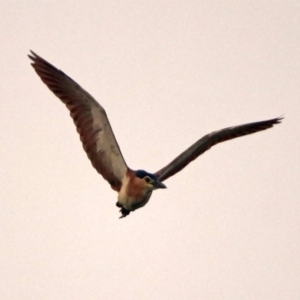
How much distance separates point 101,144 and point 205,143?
235cm

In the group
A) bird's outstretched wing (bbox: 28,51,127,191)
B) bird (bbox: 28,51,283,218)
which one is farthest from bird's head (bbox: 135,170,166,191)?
bird's outstretched wing (bbox: 28,51,127,191)

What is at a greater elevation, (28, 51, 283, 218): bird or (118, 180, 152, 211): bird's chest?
(28, 51, 283, 218): bird

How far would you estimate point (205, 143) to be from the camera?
62.0 ft

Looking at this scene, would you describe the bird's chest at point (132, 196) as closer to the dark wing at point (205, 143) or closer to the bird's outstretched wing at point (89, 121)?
the bird's outstretched wing at point (89, 121)

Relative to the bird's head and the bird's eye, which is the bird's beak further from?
the bird's eye

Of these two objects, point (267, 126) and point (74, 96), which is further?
point (267, 126)

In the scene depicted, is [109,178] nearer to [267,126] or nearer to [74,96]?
[74,96]

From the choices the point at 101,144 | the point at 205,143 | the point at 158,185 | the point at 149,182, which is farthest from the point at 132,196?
the point at 205,143

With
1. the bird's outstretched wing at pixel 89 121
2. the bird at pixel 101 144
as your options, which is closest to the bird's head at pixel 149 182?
the bird at pixel 101 144

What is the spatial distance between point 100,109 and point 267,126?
4060 mm

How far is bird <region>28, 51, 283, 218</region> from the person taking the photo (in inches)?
693

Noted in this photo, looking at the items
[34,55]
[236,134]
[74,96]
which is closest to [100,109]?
[74,96]

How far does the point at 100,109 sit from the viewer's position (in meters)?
17.6

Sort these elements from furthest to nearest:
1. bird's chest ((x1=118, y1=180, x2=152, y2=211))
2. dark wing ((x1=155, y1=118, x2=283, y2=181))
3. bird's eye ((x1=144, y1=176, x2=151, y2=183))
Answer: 1. dark wing ((x1=155, y1=118, x2=283, y2=181))
2. bird's chest ((x1=118, y1=180, x2=152, y2=211))
3. bird's eye ((x1=144, y1=176, x2=151, y2=183))
